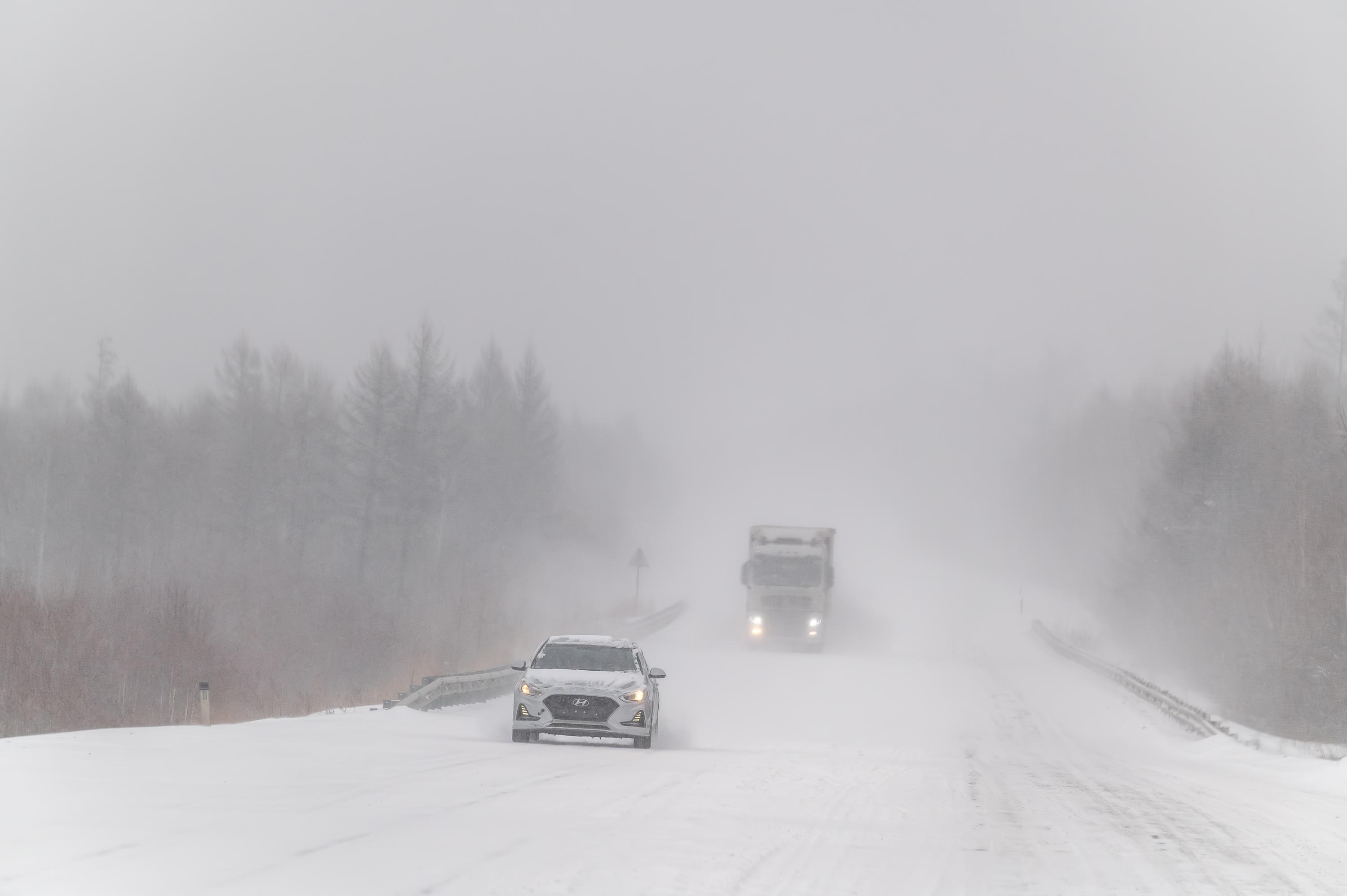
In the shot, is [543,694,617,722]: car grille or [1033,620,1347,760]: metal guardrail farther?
[1033,620,1347,760]: metal guardrail

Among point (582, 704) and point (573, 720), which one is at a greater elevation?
point (582, 704)

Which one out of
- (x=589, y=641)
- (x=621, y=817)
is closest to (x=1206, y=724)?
(x=589, y=641)

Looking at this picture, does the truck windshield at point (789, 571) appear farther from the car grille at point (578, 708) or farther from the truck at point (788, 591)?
the car grille at point (578, 708)

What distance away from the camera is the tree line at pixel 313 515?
4088cm

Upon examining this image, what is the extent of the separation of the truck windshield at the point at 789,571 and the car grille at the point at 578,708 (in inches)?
1061

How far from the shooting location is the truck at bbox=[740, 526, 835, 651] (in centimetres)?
4628

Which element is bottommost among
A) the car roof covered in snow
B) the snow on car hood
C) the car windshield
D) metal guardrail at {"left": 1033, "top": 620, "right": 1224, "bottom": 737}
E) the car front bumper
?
metal guardrail at {"left": 1033, "top": 620, "right": 1224, "bottom": 737}

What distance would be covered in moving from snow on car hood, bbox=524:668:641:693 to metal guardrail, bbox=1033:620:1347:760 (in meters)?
10.6

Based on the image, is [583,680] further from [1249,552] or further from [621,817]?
[1249,552]

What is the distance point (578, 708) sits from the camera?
19812mm

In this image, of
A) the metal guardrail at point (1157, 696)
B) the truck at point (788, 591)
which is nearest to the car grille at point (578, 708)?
the metal guardrail at point (1157, 696)

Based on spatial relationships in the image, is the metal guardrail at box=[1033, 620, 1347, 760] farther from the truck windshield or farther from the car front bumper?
the car front bumper

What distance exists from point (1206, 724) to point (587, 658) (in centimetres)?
1422

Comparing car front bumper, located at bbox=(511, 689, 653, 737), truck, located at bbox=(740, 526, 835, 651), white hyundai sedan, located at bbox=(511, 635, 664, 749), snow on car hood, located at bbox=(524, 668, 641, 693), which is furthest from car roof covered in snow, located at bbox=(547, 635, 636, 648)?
truck, located at bbox=(740, 526, 835, 651)
